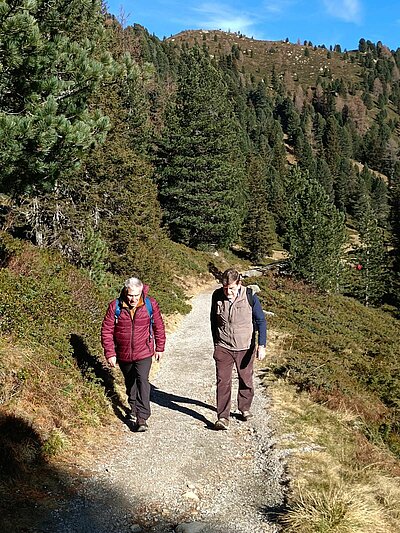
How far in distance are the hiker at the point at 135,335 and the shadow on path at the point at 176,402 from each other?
47.9 inches

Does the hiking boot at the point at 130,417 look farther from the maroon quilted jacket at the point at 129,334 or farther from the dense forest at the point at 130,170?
the dense forest at the point at 130,170

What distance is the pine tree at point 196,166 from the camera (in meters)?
33.7

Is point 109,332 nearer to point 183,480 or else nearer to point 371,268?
point 183,480

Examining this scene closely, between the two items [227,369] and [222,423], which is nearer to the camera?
[227,369]

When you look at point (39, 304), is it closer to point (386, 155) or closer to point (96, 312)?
point (96, 312)

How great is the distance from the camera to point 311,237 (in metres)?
Result: 31.3

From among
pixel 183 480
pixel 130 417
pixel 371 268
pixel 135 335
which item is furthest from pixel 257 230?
pixel 183 480

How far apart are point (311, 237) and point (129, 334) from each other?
26.5m

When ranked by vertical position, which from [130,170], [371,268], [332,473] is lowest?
[332,473]

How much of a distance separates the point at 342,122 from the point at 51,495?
543ft

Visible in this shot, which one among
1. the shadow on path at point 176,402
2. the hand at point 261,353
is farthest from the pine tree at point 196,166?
the hand at point 261,353

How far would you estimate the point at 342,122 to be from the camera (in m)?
155

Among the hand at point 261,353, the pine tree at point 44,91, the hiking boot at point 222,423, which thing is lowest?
the hiking boot at point 222,423

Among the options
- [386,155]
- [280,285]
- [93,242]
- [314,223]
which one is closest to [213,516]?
[93,242]
